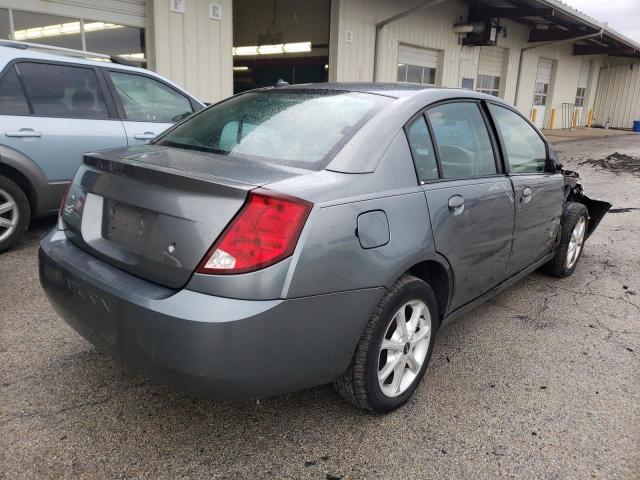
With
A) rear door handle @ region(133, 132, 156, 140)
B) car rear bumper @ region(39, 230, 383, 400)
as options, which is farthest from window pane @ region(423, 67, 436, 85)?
car rear bumper @ region(39, 230, 383, 400)

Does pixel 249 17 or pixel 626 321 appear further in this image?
pixel 249 17

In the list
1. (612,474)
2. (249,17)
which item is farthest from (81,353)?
(249,17)

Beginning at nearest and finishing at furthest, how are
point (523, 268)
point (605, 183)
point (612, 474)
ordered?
point (612, 474) → point (523, 268) → point (605, 183)

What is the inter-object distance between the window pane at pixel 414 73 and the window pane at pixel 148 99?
33.5ft

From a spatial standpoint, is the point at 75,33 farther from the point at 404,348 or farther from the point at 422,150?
the point at 404,348

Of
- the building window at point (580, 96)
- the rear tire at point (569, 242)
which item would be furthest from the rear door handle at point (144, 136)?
the building window at point (580, 96)

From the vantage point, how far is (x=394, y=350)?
2.46m

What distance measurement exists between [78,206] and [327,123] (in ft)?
4.07

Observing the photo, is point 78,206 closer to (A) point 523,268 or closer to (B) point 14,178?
(B) point 14,178

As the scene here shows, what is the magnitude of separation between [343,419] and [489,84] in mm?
18898

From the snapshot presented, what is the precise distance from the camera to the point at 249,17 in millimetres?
16797

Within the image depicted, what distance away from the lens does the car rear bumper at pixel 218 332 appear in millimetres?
1865

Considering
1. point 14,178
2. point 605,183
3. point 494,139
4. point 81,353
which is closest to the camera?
point 81,353

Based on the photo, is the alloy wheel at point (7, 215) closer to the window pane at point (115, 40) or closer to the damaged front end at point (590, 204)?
the window pane at point (115, 40)
